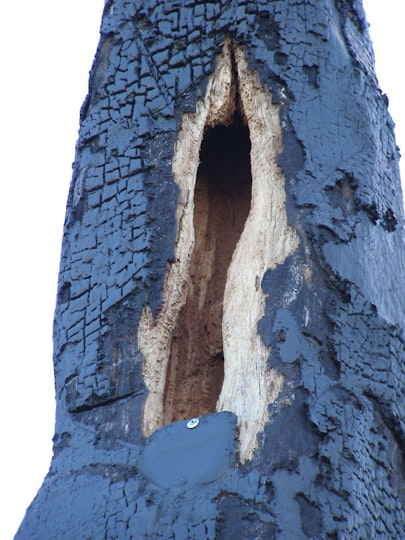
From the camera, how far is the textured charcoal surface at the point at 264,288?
16.8 ft

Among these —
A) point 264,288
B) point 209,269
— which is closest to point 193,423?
point 264,288

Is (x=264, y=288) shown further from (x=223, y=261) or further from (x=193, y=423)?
(x=223, y=261)

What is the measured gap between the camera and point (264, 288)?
5.54 m

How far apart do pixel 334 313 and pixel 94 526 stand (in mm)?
1085

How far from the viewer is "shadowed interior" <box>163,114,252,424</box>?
593 centimetres

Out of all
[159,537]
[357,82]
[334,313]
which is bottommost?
[159,537]

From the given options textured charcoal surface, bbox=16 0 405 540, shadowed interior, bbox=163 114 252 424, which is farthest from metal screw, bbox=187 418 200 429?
shadowed interior, bbox=163 114 252 424

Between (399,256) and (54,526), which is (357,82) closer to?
(399,256)

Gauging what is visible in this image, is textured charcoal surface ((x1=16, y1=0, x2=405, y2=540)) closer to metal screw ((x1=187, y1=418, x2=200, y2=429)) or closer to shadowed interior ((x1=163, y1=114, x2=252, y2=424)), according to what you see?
metal screw ((x1=187, y1=418, x2=200, y2=429))


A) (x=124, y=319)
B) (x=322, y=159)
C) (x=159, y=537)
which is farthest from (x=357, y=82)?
(x=159, y=537)

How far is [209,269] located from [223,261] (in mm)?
68

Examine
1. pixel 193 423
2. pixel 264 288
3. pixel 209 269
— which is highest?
pixel 209 269

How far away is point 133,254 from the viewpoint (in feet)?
18.9

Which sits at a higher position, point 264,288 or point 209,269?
point 209,269
